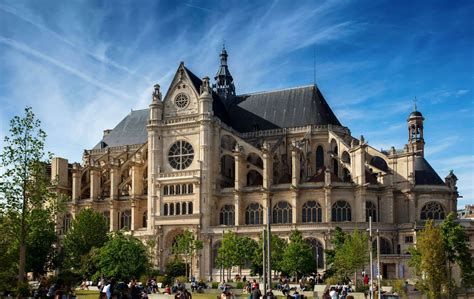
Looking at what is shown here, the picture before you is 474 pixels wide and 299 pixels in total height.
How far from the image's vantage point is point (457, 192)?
8100 centimetres

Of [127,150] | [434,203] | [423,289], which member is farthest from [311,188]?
[127,150]

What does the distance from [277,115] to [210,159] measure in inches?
571

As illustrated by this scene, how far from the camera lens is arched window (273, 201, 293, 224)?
7950 cm

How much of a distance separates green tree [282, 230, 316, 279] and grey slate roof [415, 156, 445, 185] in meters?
20.0

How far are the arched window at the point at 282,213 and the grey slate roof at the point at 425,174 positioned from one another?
16548 mm

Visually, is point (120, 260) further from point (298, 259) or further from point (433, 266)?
Result: point (433, 266)

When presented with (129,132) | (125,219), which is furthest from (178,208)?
(129,132)

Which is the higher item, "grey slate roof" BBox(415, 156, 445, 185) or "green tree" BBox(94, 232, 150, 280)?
"grey slate roof" BBox(415, 156, 445, 185)

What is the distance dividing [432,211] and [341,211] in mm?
11831

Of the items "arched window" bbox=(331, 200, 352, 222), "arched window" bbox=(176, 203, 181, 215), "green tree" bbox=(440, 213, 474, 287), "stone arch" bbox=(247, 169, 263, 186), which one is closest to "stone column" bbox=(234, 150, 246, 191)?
"stone arch" bbox=(247, 169, 263, 186)

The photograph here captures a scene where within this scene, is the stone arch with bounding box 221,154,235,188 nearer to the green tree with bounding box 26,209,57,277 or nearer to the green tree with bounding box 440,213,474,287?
the green tree with bounding box 26,209,57,277

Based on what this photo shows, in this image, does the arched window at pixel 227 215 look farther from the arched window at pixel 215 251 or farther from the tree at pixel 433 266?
the tree at pixel 433 266

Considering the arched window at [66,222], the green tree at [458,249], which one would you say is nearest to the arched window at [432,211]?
the green tree at [458,249]

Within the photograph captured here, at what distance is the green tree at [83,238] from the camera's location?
7788 cm
